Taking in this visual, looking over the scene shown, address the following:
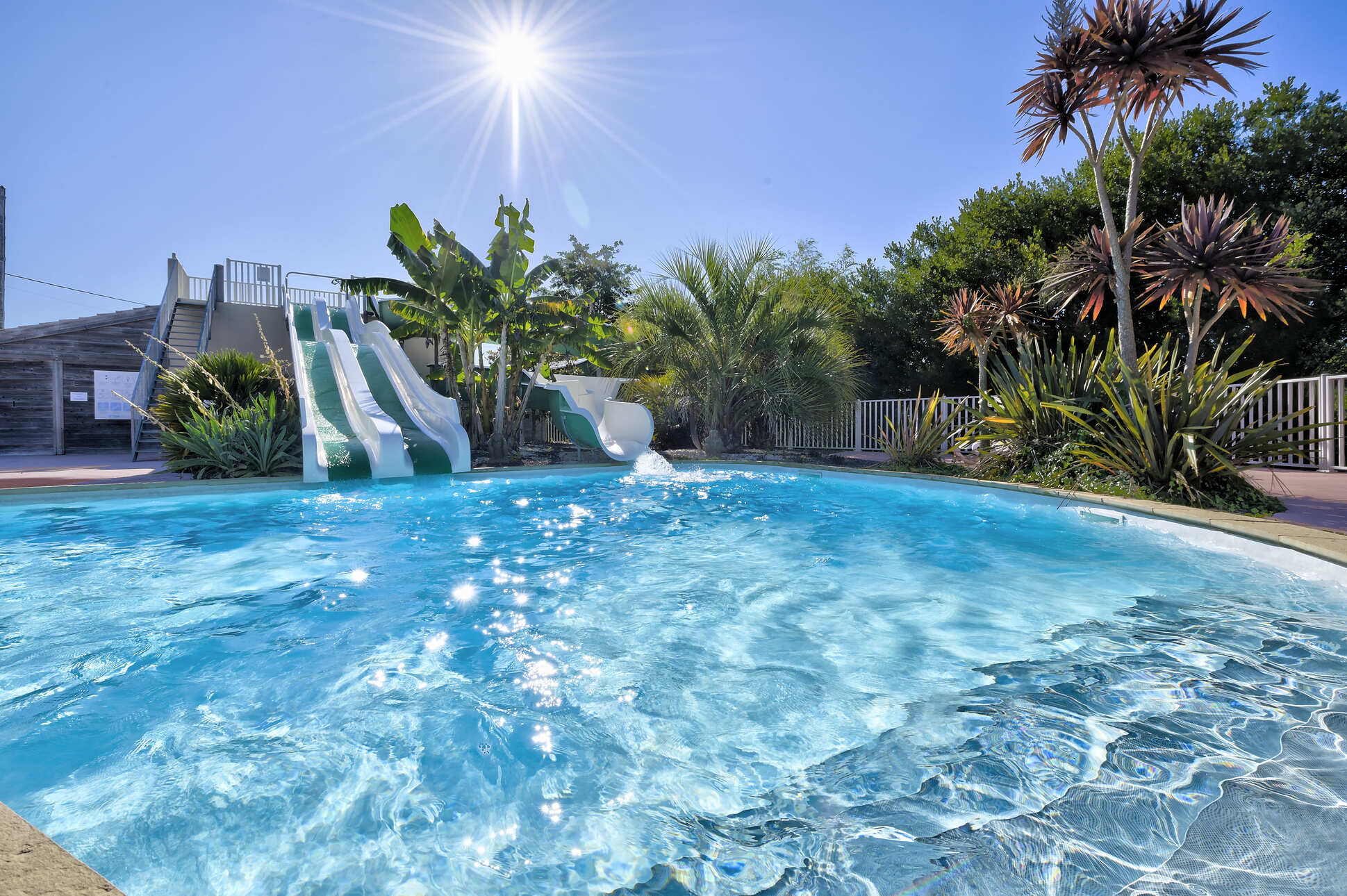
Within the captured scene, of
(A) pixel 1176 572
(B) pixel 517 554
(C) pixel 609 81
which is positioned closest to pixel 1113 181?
(C) pixel 609 81

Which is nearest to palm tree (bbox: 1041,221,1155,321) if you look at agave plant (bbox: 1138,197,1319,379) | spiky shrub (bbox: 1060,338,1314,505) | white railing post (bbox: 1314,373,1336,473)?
agave plant (bbox: 1138,197,1319,379)

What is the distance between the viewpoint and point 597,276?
20969 mm

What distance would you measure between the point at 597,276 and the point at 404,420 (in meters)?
13.3

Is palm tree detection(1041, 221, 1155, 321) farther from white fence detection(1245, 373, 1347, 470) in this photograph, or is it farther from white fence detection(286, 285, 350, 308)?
white fence detection(286, 285, 350, 308)

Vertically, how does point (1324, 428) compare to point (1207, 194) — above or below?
below

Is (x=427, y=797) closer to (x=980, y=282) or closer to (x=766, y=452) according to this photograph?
(x=766, y=452)

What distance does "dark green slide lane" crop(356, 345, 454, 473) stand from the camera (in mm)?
8078

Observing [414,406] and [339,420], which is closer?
[339,420]

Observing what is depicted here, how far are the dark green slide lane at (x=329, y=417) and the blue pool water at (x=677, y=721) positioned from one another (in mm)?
3329

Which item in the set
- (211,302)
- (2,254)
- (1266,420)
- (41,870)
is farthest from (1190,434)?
(2,254)

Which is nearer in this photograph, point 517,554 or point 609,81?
point 517,554

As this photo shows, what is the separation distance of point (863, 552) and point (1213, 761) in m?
2.61

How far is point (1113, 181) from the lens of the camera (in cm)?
1330

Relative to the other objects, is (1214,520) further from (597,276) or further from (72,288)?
(72,288)
